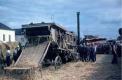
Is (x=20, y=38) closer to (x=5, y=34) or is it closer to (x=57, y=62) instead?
(x=5, y=34)

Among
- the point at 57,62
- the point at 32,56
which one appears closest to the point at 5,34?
the point at 57,62

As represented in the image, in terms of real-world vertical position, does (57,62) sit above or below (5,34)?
above

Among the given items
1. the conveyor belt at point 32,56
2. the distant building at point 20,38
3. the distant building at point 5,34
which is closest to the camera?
the conveyor belt at point 32,56

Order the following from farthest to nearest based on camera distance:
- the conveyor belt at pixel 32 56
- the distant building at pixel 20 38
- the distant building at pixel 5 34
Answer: the distant building at pixel 5 34 → the distant building at pixel 20 38 → the conveyor belt at pixel 32 56

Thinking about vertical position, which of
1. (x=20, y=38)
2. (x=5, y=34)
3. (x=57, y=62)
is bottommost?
(x=20, y=38)

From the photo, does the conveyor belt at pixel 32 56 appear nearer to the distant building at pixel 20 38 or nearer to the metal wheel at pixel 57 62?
the metal wheel at pixel 57 62

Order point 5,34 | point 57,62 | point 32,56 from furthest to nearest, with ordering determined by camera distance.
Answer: point 5,34, point 57,62, point 32,56

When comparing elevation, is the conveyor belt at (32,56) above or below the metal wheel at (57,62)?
above

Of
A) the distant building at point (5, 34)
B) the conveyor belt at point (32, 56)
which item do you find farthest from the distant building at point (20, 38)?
the distant building at point (5, 34)

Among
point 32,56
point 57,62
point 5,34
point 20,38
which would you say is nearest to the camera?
point 32,56

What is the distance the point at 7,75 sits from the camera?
18.0 meters

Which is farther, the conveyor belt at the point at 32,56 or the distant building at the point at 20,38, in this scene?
the distant building at the point at 20,38

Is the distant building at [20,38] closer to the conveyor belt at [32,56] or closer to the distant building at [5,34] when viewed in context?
the conveyor belt at [32,56]

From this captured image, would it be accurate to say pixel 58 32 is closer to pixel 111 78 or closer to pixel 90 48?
pixel 90 48
